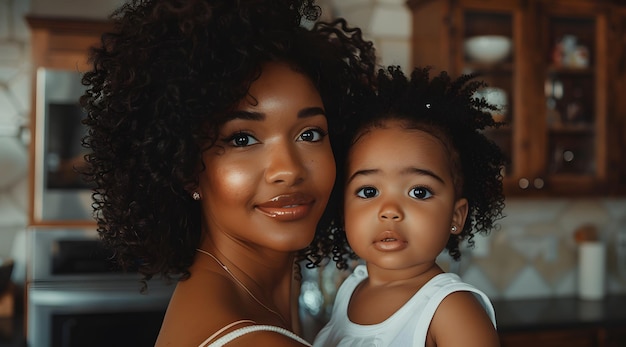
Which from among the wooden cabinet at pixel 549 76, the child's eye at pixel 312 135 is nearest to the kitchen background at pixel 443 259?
the wooden cabinet at pixel 549 76

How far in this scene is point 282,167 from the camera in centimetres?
92

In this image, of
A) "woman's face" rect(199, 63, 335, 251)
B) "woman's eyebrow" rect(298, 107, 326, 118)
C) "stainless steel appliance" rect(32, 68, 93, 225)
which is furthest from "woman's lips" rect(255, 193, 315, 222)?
"stainless steel appliance" rect(32, 68, 93, 225)

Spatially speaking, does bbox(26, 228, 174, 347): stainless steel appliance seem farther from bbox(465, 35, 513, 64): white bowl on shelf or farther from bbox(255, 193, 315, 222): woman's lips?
bbox(255, 193, 315, 222): woman's lips

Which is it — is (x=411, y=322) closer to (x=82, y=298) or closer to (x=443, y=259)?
(x=82, y=298)

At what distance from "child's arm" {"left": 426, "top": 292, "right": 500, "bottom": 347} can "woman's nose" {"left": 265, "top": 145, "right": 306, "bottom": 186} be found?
1.08ft

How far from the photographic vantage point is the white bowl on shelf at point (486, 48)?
10.2 feet

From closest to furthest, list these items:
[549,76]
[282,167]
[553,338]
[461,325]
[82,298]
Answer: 1. [282,167]
2. [461,325]
3. [82,298]
4. [553,338]
5. [549,76]

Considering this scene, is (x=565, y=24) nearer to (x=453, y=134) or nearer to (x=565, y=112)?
(x=565, y=112)

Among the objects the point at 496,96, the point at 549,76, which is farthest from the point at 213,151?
the point at 549,76

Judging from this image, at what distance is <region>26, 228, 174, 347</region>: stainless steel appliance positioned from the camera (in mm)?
2744

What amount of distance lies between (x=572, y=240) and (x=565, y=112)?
A: 83 cm

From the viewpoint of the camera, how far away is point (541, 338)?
2.94 meters

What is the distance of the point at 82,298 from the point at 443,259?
1.65 metres

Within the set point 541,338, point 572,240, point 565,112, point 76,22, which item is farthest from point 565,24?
point 76,22
